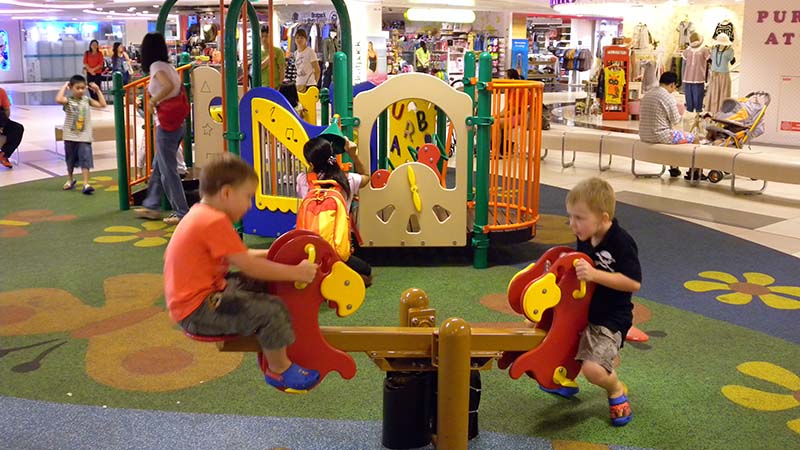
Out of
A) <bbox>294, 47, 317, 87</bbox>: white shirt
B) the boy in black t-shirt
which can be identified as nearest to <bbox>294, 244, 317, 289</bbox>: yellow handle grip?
the boy in black t-shirt

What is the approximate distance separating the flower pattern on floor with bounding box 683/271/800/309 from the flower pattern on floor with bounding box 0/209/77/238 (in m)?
5.21

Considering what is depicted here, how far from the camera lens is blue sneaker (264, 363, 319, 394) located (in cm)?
295

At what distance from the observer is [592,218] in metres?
3.09

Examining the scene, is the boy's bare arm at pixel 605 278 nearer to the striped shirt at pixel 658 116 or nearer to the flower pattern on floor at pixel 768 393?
the flower pattern on floor at pixel 768 393

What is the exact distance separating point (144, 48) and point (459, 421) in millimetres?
5194

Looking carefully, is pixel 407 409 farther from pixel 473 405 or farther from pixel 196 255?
pixel 196 255

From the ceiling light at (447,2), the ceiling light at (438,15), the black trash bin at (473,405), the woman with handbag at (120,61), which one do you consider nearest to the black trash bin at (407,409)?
the black trash bin at (473,405)

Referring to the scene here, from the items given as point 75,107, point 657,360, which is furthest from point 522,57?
point 657,360

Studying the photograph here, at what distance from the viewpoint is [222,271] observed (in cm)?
282

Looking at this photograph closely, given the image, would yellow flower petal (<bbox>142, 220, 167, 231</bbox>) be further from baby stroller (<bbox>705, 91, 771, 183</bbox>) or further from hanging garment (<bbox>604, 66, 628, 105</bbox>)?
hanging garment (<bbox>604, 66, 628, 105</bbox>)

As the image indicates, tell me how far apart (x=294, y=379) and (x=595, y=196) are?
4.24ft

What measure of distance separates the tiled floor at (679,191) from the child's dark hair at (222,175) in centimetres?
508

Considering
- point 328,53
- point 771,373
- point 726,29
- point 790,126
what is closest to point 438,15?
point 328,53

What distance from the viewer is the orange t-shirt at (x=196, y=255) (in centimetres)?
270
